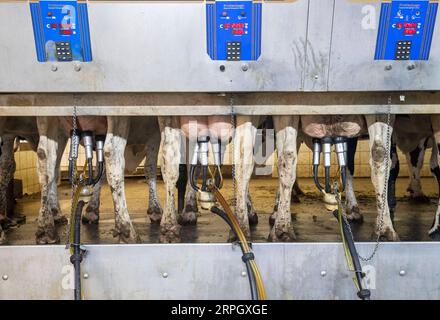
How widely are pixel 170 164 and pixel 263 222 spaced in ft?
2.69

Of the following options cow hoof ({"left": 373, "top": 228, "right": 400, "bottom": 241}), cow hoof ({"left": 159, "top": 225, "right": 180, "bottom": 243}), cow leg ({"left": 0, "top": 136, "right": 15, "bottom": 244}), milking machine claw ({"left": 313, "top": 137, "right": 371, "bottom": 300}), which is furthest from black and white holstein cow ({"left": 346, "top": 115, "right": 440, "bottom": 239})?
cow leg ({"left": 0, "top": 136, "right": 15, "bottom": 244})

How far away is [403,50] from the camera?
2.00 m

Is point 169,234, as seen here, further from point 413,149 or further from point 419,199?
point 413,149

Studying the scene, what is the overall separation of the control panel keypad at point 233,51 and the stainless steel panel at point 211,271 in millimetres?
847

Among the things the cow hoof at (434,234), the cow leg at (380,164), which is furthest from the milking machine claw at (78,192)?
the cow hoof at (434,234)

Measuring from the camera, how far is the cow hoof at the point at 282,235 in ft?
8.27

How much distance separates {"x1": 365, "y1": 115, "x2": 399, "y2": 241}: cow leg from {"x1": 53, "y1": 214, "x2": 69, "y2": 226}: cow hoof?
1.98m

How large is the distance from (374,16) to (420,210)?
6.27 feet

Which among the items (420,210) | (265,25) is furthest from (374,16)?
(420,210)

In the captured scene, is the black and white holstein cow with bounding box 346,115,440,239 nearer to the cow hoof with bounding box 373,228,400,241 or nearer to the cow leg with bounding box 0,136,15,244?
the cow hoof with bounding box 373,228,400,241

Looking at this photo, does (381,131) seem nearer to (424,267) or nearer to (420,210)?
(424,267)

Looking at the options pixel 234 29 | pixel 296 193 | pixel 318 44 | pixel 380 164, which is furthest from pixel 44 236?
pixel 296 193

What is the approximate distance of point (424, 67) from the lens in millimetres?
2014

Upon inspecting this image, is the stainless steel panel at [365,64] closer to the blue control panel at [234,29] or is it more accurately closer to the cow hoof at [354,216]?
the blue control panel at [234,29]
